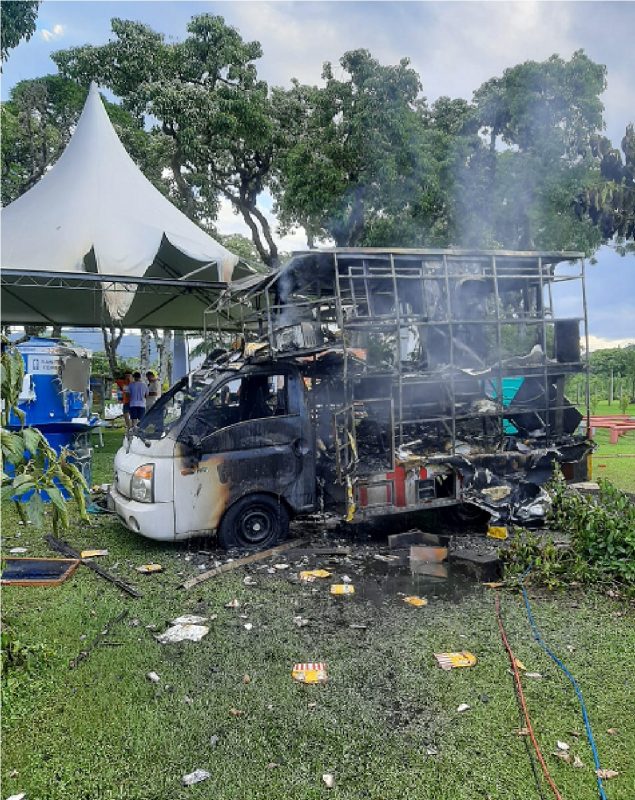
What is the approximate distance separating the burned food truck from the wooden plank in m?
0.17

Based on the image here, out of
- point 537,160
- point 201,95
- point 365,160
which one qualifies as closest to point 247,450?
point 365,160

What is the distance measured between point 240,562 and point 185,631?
137cm

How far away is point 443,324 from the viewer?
6.26 m

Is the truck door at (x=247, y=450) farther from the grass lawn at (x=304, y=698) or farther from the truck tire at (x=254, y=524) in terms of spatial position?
the grass lawn at (x=304, y=698)

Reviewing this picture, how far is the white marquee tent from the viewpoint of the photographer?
1007 cm

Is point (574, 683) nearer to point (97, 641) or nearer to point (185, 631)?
point (185, 631)

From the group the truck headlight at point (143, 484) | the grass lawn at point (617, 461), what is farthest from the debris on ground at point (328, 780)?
the grass lawn at point (617, 461)

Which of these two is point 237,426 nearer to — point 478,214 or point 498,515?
point 498,515

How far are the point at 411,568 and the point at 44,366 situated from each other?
547 centimetres

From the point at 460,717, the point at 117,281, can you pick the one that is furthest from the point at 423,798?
the point at 117,281

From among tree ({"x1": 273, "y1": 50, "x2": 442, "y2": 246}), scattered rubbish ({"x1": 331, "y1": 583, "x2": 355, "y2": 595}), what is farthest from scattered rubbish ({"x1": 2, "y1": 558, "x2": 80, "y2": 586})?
tree ({"x1": 273, "y1": 50, "x2": 442, "y2": 246})

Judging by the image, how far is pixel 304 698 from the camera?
3.23m

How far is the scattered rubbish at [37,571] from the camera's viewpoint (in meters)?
4.93

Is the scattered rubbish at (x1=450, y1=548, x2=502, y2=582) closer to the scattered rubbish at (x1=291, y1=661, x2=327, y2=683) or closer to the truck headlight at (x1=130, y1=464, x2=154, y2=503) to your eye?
the scattered rubbish at (x1=291, y1=661, x2=327, y2=683)
